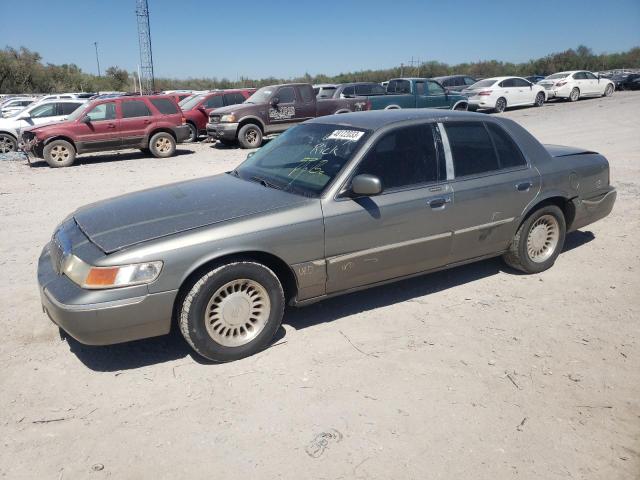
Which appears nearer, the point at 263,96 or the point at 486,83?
the point at 263,96

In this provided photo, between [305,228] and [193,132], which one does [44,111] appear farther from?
[305,228]

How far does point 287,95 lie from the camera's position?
50.6 feet

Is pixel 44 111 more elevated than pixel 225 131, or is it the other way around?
pixel 44 111

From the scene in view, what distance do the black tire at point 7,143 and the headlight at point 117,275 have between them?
562 inches

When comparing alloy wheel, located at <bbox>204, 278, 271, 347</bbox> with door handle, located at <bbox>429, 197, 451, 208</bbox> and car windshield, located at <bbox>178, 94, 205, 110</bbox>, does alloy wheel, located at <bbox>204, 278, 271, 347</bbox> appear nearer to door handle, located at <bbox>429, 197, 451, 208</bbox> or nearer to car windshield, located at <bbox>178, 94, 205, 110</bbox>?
door handle, located at <bbox>429, 197, 451, 208</bbox>

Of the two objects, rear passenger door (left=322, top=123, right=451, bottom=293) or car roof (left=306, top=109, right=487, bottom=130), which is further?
car roof (left=306, top=109, right=487, bottom=130)

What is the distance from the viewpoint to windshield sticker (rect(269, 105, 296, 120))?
15.1m

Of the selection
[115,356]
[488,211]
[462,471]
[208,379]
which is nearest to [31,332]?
[115,356]

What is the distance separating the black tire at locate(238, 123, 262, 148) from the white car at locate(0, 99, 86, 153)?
189 inches

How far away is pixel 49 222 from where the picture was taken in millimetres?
7184

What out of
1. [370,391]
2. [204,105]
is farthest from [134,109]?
[370,391]

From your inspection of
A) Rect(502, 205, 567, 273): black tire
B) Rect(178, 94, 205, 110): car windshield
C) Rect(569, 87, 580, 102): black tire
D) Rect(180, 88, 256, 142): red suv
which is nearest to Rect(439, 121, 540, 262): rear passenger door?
Rect(502, 205, 567, 273): black tire

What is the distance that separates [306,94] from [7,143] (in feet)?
29.1

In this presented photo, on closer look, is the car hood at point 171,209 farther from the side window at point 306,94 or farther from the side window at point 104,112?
the side window at point 306,94
